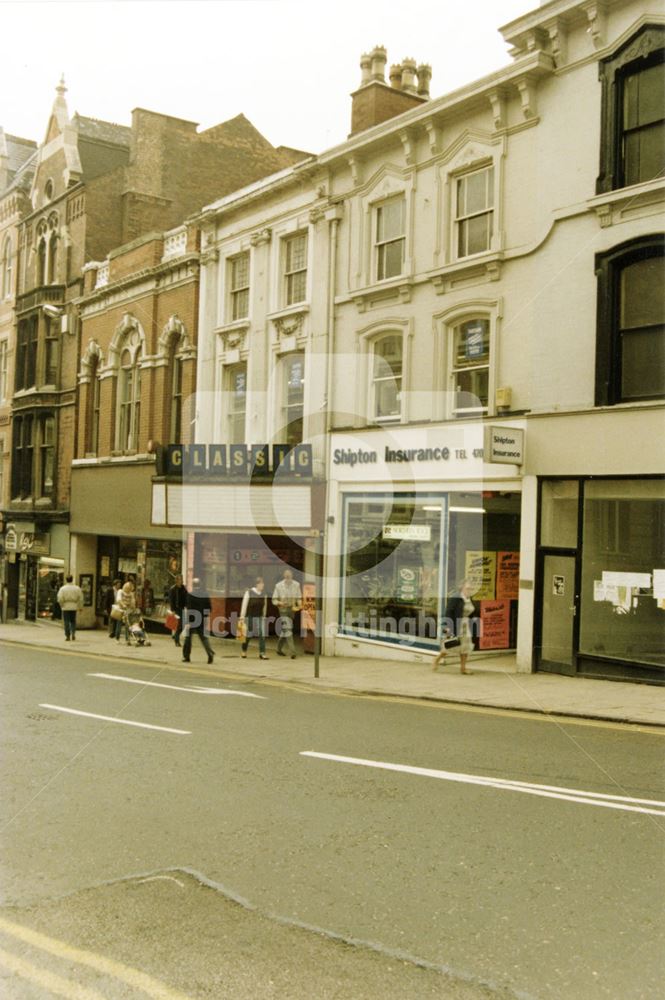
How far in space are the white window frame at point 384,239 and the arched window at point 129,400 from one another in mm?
10450

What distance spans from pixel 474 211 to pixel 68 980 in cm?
1659

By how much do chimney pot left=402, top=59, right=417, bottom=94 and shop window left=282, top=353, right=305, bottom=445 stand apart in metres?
6.89

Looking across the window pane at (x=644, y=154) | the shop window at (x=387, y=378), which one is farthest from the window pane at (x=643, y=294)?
the shop window at (x=387, y=378)

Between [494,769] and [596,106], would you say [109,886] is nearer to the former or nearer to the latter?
[494,769]

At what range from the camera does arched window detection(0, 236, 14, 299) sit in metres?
37.7

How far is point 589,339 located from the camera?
52.2 feet

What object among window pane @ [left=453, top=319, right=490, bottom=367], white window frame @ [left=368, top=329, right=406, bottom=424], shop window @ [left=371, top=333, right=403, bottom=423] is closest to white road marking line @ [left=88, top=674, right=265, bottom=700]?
white window frame @ [left=368, top=329, right=406, bottom=424]

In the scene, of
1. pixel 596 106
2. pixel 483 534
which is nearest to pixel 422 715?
pixel 483 534

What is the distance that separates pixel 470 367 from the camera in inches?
727

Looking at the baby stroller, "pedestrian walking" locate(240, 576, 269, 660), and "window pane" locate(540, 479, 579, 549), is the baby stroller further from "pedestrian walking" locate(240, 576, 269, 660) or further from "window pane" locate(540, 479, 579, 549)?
"window pane" locate(540, 479, 579, 549)

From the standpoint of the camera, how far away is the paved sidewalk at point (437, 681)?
13.0 m

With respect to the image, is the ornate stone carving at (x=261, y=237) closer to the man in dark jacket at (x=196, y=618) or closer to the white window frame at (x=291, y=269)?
the white window frame at (x=291, y=269)

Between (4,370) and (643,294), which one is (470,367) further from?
(4,370)

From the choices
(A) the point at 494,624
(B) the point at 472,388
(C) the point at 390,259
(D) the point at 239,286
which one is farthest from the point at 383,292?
(A) the point at 494,624
